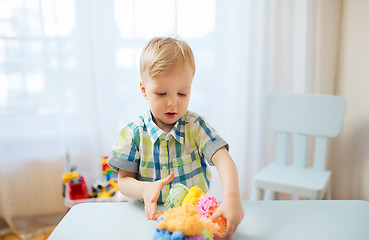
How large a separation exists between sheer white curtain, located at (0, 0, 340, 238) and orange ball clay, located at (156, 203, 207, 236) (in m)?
1.39

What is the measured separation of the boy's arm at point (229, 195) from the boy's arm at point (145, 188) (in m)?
0.12

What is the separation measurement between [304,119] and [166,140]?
1130 mm

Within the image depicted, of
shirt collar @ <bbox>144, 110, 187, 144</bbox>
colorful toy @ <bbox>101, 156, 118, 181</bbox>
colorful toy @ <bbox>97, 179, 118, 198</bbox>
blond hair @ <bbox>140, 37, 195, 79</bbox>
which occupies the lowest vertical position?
colorful toy @ <bbox>97, 179, 118, 198</bbox>

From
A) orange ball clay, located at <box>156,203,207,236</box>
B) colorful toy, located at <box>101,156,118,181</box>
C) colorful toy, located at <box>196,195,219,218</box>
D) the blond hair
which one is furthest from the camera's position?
colorful toy, located at <box>101,156,118,181</box>

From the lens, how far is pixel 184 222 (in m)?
0.52

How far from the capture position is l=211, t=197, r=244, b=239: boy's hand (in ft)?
2.00

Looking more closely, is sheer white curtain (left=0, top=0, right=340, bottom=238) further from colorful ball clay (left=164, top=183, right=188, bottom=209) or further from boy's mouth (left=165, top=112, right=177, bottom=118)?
colorful ball clay (left=164, top=183, right=188, bottom=209)

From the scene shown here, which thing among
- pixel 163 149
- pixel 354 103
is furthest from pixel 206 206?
pixel 354 103

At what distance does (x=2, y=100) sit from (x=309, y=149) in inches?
70.9

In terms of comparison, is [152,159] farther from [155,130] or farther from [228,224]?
[228,224]

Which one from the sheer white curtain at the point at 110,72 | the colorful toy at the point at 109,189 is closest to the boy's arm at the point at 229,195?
the colorful toy at the point at 109,189

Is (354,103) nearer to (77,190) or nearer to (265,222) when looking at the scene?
(265,222)

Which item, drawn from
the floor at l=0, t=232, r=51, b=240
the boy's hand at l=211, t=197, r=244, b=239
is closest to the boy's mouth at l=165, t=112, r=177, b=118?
the boy's hand at l=211, t=197, r=244, b=239

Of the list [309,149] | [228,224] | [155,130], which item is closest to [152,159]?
[155,130]
